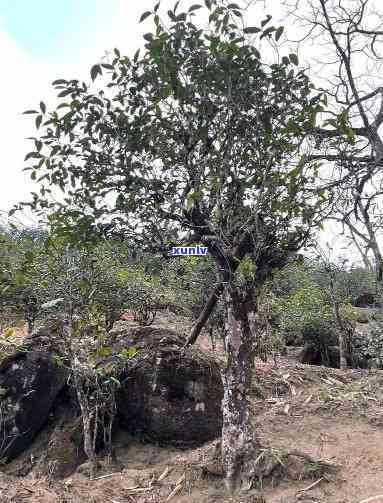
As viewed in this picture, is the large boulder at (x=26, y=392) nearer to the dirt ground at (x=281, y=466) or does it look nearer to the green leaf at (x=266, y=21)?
the dirt ground at (x=281, y=466)

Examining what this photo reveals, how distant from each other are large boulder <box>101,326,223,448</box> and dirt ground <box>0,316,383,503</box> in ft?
0.79

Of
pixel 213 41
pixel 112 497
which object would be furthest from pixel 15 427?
pixel 213 41

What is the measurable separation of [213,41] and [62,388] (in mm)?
5377

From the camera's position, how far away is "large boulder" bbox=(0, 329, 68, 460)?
625 centimetres

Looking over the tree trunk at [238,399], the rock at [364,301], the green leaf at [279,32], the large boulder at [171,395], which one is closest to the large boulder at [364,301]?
the rock at [364,301]

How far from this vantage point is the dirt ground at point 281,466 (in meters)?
4.01

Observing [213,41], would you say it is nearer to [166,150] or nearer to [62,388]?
[166,150]

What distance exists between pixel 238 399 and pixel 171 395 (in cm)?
187

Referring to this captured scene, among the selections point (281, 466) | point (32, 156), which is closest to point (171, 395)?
point (281, 466)

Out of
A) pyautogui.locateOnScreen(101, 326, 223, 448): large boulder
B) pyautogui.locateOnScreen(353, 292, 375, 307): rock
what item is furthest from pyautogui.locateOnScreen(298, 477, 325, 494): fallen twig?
pyautogui.locateOnScreen(353, 292, 375, 307): rock

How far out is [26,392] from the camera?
252 inches

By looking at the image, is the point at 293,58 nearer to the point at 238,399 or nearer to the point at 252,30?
the point at 252,30

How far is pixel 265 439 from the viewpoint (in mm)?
4961

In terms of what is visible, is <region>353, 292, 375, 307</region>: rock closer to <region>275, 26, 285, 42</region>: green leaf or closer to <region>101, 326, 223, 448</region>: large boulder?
<region>101, 326, 223, 448</region>: large boulder
